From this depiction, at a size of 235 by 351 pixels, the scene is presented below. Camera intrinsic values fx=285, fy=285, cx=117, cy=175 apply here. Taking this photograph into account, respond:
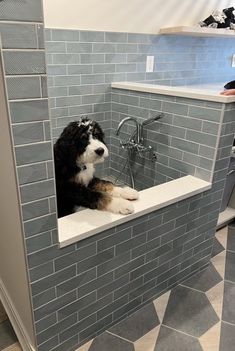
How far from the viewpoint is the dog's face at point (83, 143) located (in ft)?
4.16

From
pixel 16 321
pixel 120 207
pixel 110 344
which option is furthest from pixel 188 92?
pixel 16 321

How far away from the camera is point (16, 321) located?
145 cm

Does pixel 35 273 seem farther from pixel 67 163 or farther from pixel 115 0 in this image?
pixel 115 0

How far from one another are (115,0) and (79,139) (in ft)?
4.48

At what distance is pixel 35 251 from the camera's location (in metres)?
1.07

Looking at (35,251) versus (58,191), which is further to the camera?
(58,191)

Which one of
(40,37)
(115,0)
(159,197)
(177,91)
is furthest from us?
(115,0)

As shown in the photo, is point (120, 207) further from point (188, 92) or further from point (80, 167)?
point (188, 92)

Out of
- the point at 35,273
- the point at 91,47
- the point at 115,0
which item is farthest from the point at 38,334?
the point at 115,0

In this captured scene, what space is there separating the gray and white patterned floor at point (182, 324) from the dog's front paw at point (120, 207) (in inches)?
26.4

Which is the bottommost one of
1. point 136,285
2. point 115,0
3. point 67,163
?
point 136,285

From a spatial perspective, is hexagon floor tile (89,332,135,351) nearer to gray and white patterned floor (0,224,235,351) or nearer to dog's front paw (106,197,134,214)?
gray and white patterned floor (0,224,235,351)

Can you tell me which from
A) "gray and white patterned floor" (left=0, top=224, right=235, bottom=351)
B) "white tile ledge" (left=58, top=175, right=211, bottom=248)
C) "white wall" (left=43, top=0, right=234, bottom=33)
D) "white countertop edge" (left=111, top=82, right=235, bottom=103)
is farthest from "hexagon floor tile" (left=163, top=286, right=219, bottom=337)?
"white wall" (left=43, top=0, right=234, bottom=33)

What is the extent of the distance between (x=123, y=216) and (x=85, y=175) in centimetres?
29
